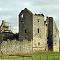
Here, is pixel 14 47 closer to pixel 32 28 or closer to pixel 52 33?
pixel 32 28

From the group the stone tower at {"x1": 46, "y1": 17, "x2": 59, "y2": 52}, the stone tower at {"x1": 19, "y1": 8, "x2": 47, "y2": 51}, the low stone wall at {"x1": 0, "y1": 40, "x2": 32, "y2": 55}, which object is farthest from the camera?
the stone tower at {"x1": 46, "y1": 17, "x2": 59, "y2": 52}

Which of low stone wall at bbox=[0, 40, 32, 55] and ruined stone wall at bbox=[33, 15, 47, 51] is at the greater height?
ruined stone wall at bbox=[33, 15, 47, 51]

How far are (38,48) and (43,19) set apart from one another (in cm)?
572

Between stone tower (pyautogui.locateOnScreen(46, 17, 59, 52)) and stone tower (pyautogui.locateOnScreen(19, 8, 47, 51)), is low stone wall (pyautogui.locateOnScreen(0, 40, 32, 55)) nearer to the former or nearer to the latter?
stone tower (pyautogui.locateOnScreen(19, 8, 47, 51))

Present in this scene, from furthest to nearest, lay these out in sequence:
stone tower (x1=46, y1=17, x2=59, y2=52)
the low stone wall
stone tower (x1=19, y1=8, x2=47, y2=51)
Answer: stone tower (x1=46, y1=17, x2=59, y2=52) < stone tower (x1=19, y1=8, x2=47, y2=51) < the low stone wall

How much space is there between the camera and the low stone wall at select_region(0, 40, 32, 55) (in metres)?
46.2

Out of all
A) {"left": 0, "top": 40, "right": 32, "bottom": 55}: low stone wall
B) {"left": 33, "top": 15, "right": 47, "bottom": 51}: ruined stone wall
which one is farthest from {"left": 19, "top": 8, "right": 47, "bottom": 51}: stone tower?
{"left": 0, "top": 40, "right": 32, "bottom": 55}: low stone wall

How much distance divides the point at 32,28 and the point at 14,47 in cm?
815

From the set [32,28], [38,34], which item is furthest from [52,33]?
[32,28]

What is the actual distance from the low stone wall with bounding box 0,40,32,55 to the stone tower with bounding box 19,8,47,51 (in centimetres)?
350

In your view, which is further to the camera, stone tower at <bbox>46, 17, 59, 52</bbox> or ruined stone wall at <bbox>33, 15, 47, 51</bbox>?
stone tower at <bbox>46, 17, 59, 52</bbox>

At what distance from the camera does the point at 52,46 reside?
59.4 m

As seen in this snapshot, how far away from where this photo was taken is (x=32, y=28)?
5428 centimetres

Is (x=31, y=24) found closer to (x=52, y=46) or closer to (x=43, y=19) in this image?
(x=43, y=19)
